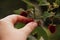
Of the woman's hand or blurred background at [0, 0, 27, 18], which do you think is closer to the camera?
the woman's hand

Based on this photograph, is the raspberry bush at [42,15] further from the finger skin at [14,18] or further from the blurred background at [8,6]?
the blurred background at [8,6]

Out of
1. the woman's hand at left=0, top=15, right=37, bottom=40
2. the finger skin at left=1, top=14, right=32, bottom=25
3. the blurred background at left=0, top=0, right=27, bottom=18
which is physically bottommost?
the woman's hand at left=0, top=15, right=37, bottom=40

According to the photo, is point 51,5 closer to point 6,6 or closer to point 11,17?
point 11,17

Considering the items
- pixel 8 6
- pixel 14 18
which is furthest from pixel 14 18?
pixel 8 6

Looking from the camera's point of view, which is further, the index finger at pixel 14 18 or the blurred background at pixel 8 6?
the blurred background at pixel 8 6

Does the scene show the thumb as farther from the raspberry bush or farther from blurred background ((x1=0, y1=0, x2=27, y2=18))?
blurred background ((x1=0, y1=0, x2=27, y2=18))

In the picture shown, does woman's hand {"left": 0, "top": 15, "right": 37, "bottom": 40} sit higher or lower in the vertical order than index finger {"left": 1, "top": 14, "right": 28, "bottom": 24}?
lower

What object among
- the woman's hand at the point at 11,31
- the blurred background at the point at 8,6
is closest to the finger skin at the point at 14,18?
the woman's hand at the point at 11,31

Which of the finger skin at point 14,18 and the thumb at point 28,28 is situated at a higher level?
the finger skin at point 14,18

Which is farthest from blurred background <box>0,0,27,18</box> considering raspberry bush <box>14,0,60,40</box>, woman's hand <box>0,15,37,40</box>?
woman's hand <box>0,15,37,40</box>

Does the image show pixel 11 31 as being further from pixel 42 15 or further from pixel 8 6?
pixel 8 6

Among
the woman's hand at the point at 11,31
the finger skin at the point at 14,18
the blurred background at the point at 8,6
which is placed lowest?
the woman's hand at the point at 11,31

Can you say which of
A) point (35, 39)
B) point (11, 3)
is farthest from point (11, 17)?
point (11, 3)
